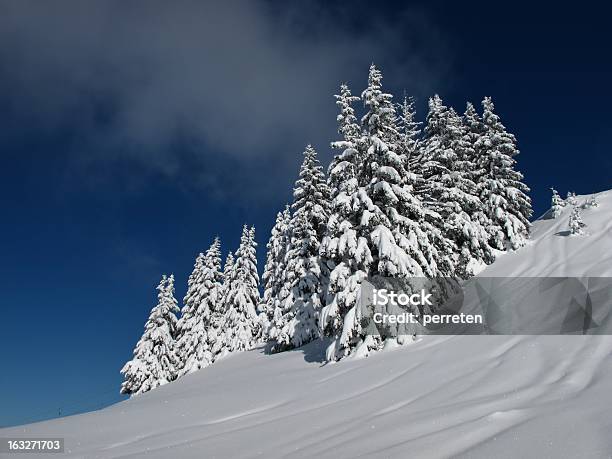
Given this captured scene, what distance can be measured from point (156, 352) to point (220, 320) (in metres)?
6.23

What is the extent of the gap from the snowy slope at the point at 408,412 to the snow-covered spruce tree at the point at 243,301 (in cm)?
2229

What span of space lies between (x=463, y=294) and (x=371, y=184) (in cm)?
812

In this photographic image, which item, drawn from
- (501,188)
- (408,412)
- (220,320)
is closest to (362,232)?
(408,412)

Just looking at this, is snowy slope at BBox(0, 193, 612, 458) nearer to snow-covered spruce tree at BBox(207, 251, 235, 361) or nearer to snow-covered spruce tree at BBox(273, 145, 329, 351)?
snow-covered spruce tree at BBox(273, 145, 329, 351)

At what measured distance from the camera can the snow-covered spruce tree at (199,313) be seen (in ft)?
130

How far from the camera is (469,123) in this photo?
33438mm

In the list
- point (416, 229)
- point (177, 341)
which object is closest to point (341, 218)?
point (416, 229)

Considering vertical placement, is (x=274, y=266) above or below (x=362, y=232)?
above

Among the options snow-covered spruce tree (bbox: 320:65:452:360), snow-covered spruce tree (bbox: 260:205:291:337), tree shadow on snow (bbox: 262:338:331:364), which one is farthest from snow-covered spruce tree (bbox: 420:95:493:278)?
snow-covered spruce tree (bbox: 260:205:291:337)

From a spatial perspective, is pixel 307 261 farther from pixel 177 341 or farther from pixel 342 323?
pixel 177 341

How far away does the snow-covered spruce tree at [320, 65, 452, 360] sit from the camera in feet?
61.1

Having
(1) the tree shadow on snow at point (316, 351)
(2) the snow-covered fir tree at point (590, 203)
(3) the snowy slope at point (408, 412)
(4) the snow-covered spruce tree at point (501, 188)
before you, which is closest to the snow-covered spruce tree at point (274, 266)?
(1) the tree shadow on snow at point (316, 351)

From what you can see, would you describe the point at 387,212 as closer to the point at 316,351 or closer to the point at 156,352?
the point at 316,351

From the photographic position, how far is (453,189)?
1077 inches
